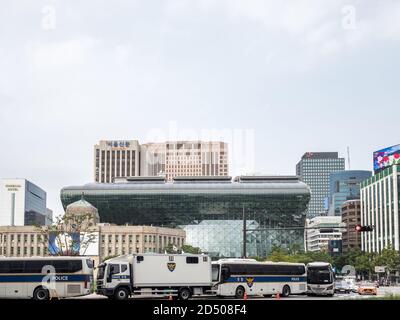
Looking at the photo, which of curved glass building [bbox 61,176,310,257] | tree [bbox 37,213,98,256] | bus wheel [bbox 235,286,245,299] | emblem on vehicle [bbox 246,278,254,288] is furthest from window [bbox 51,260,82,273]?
curved glass building [bbox 61,176,310,257]

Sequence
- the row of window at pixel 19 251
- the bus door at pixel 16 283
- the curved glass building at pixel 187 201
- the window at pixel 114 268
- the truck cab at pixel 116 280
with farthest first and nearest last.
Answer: the curved glass building at pixel 187 201 → the row of window at pixel 19 251 → the window at pixel 114 268 → the truck cab at pixel 116 280 → the bus door at pixel 16 283

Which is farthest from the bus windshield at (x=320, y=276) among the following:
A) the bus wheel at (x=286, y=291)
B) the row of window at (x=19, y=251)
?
the row of window at (x=19, y=251)

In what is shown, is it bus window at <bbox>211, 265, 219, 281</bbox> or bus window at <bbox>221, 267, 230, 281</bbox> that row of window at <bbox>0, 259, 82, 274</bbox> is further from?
bus window at <bbox>221, 267, 230, 281</bbox>

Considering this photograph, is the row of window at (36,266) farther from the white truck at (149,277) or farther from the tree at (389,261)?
the tree at (389,261)

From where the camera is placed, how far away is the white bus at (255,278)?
46188 millimetres

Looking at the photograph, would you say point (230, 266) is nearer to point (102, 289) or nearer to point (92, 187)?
point (102, 289)

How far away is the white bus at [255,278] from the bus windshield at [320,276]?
2583 mm

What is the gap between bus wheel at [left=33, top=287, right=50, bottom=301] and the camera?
134 feet

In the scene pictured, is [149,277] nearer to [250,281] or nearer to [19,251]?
[250,281]

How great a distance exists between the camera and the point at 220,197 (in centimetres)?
19662

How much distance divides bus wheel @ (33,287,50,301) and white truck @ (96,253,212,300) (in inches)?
131

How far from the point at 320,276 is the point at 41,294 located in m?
22.9

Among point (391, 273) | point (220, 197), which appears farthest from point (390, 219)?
point (220, 197)

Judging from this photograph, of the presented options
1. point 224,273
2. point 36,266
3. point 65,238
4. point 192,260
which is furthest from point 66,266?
point 65,238
